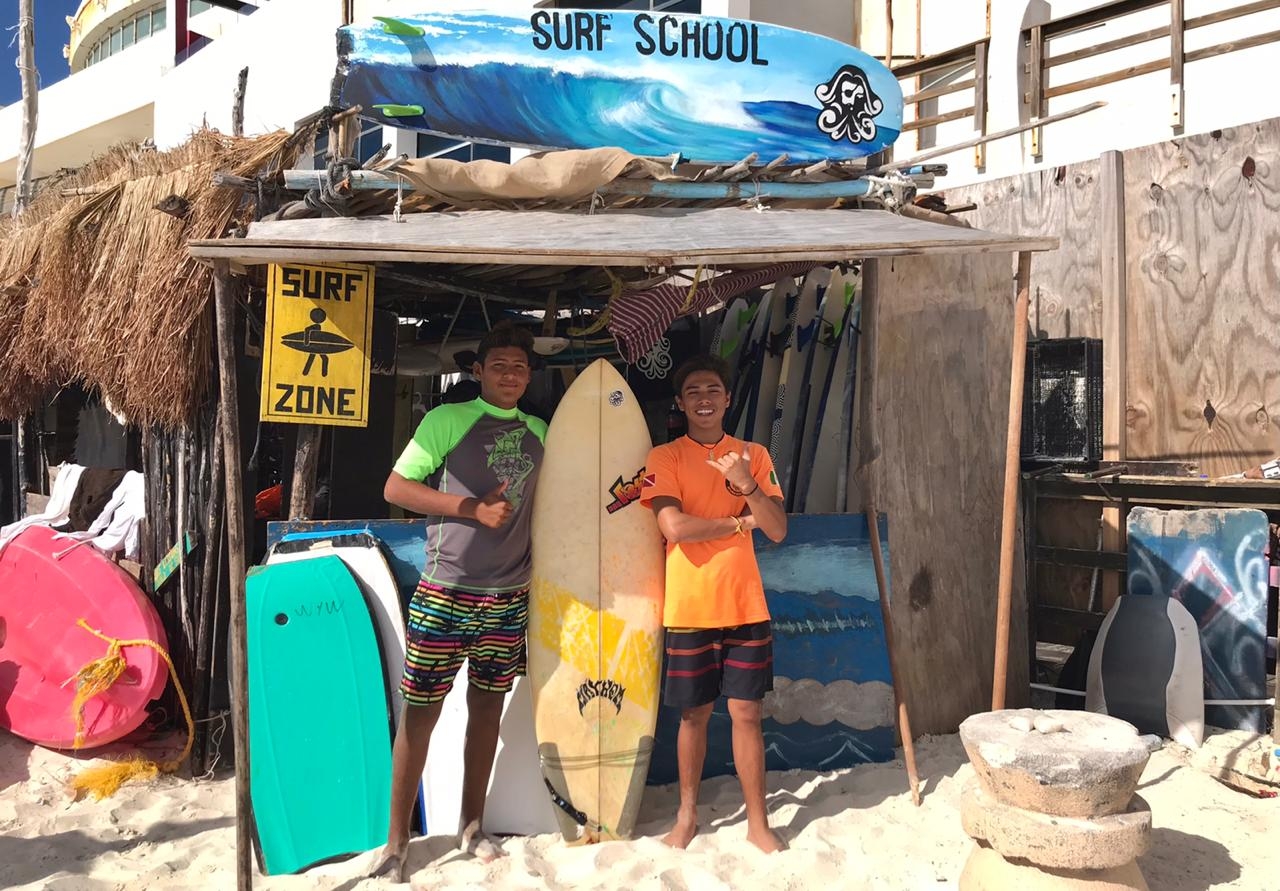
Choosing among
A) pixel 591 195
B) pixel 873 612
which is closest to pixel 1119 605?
pixel 873 612

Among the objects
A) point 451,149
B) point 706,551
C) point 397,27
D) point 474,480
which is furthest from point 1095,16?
point 474,480

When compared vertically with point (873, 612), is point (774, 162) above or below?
above

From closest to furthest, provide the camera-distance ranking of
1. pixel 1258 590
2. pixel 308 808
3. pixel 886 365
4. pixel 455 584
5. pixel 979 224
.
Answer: pixel 455 584
pixel 308 808
pixel 1258 590
pixel 886 365
pixel 979 224

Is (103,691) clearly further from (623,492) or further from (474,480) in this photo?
(623,492)

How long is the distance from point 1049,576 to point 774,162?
2574 millimetres

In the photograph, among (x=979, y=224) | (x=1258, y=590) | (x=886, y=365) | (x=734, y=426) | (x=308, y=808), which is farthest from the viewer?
(x=979, y=224)

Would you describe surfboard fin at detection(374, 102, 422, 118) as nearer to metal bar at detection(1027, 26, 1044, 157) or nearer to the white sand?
the white sand

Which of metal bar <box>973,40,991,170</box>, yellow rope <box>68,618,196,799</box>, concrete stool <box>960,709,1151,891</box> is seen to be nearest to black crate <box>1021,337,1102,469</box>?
concrete stool <box>960,709,1151,891</box>

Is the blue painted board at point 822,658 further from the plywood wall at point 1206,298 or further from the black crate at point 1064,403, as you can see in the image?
the plywood wall at point 1206,298

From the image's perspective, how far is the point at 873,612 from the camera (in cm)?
399

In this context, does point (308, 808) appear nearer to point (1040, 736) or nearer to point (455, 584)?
point (455, 584)

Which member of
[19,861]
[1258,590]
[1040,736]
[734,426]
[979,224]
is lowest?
[19,861]

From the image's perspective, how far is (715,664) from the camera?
3.20 meters

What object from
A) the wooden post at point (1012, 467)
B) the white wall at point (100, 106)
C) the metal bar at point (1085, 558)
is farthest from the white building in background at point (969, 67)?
the metal bar at point (1085, 558)
